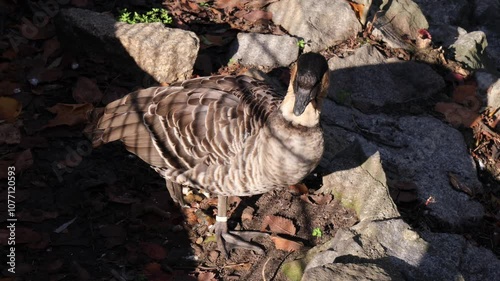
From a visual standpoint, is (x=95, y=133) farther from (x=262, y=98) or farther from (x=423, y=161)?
(x=423, y=161)

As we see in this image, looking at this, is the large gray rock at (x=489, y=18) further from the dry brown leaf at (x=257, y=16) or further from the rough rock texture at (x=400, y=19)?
the dry brown leaf at (x=257, y=16)

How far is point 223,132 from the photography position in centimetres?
459

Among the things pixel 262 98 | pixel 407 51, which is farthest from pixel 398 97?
pixel 262 98

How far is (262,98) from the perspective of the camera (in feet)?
15.7

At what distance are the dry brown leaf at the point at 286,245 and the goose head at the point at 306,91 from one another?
0.98m

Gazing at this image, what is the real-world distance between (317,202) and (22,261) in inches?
91.5

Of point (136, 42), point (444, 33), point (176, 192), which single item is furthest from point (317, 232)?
point (444, 33)

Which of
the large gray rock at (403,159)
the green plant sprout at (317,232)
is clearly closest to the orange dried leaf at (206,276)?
the green plant sprout at (317,232)

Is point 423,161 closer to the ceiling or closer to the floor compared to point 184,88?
closer to the floor

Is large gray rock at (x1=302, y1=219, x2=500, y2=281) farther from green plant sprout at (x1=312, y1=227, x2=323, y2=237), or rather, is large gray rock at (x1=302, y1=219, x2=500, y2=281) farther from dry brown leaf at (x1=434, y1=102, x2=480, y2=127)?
dry brown leaf at (x1=434, y1=102, x2=480, y2=127)

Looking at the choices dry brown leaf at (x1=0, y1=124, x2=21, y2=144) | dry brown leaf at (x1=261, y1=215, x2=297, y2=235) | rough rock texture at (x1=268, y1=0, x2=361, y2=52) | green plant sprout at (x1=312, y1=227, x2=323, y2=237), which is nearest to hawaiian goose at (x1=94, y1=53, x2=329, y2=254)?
dry brown leaf at (x1=261, y1=215, x2=297, y2=235)

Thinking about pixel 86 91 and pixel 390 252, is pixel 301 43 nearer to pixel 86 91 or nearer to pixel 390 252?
pixel 86 91

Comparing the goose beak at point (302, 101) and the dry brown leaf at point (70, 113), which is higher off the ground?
the goose beak at point (302, 101)

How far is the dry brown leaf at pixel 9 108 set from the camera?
544cm
